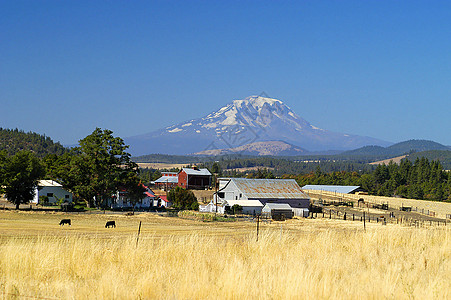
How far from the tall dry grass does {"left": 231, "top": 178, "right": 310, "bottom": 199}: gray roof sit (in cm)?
6405

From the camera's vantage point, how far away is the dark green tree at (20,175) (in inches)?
2443

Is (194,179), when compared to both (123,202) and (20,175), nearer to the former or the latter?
(123,202)

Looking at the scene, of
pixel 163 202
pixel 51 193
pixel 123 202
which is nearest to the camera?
pixel 51 193

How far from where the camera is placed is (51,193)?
271 feet

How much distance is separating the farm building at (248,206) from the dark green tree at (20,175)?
28.8 metres

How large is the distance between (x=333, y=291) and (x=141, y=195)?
70.6 m

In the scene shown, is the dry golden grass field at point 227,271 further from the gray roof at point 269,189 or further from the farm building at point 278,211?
the gray roof at point 269,189

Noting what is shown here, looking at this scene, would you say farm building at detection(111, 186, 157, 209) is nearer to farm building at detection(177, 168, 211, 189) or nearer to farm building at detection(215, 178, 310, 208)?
farm building at detection(215, 178, 310, 208)

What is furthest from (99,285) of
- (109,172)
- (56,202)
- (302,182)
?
(302,182)

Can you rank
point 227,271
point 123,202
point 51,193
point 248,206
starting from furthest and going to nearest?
point 123,202 < point 51,193 < point 248,206 < point 227,271

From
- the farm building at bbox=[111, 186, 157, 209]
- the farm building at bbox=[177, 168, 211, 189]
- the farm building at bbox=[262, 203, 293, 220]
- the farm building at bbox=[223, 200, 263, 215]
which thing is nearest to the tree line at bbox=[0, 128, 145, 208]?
the farm building at bbox=[111, 186, 157, 209]

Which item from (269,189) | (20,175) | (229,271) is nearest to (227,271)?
(229,271)

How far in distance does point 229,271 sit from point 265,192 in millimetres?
71027

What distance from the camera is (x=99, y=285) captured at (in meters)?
8.92
